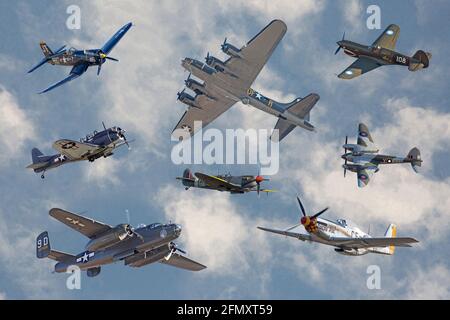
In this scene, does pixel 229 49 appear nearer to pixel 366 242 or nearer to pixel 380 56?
pixel 380 56

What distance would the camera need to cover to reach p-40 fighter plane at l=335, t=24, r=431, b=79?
7838cm

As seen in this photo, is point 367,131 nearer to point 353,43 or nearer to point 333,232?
point 353,43

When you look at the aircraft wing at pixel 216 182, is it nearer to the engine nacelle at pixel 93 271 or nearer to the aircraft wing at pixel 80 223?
the aircraft wing at pixel 80 223

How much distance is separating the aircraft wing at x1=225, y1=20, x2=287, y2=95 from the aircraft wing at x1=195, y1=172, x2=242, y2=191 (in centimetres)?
1120

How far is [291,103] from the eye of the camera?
77.8 meters

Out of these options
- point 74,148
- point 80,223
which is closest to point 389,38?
point 74,148

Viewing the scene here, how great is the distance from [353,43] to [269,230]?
21563 millimetres

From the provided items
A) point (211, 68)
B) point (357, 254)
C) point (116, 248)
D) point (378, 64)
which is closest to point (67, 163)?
point (116, 248)

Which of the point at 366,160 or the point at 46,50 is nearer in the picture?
the point at 46,50

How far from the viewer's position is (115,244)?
214ft

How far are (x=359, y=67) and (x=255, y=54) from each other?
13.3 meters

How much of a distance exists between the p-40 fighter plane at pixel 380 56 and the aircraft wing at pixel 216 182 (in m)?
18.7

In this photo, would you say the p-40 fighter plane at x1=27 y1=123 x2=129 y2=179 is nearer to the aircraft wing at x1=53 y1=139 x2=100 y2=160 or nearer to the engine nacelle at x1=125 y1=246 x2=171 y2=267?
the aircraft wing at x1=53 y1=139 x2=100 y2=160

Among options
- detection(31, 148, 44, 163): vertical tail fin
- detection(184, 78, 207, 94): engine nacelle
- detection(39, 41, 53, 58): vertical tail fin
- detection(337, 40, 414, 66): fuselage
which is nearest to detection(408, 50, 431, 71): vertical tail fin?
detection(337, 40, 414, 66): fuselage
